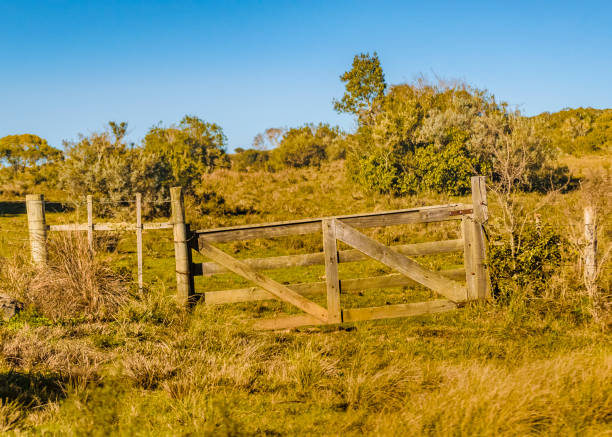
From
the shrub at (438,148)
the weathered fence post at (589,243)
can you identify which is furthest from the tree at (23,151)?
the weathered fence post at (589,243)

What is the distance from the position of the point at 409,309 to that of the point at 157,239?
1076 centimetres

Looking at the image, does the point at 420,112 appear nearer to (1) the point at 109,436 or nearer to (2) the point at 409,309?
(2) the point at 409,309

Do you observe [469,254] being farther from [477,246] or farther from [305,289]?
[305,289]

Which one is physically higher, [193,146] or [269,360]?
[193,146]

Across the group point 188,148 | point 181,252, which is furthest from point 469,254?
point 188,148

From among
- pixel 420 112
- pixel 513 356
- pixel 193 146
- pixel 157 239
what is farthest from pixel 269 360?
pixel 193 146

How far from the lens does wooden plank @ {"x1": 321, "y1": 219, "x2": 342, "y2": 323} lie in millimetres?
6859

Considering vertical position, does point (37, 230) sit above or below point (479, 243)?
above

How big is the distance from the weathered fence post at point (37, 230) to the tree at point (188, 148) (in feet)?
52.6

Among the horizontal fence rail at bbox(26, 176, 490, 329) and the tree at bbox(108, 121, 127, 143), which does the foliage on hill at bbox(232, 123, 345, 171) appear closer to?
the tree at bbox(108, 121, 127, 143)

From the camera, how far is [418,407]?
3.73m

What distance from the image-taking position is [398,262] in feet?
23.2

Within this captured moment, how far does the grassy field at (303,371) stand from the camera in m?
3.57

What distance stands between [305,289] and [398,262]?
1.38 m
